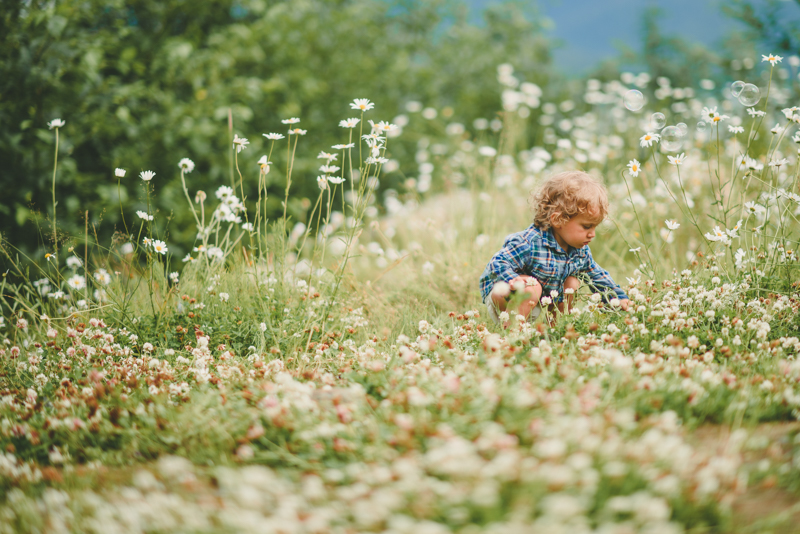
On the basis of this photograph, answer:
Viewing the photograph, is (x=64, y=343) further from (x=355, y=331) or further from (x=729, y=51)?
(x=729, y=51)

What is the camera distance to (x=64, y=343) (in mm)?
3160

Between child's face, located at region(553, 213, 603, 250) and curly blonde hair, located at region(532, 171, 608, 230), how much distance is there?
0.07ft

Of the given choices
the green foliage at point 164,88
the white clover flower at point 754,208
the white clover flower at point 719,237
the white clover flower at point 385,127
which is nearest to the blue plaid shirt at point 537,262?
the white clover flower at point 719,237

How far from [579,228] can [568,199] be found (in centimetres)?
18

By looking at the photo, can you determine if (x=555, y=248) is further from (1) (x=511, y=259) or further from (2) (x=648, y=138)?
(2) (x=648, y=138)

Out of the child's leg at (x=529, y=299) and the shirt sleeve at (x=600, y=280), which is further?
the shirt sleeve at (x=600, y=280)

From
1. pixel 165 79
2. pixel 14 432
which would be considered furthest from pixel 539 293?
pixel 165 79

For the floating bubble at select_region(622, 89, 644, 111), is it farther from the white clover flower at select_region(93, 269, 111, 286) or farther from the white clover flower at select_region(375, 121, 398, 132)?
the white clover flower at select_region(93, 269, 111, 286)

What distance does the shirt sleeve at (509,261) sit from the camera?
345 centimetres

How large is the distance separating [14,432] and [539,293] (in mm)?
2628

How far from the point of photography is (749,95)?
3.35 meters

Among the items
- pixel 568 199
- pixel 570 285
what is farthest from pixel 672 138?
pixel 570 285

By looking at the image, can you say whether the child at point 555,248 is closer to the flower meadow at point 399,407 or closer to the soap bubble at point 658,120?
the flower meadow at point 399,407

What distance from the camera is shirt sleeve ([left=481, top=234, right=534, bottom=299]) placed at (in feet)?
11.3
